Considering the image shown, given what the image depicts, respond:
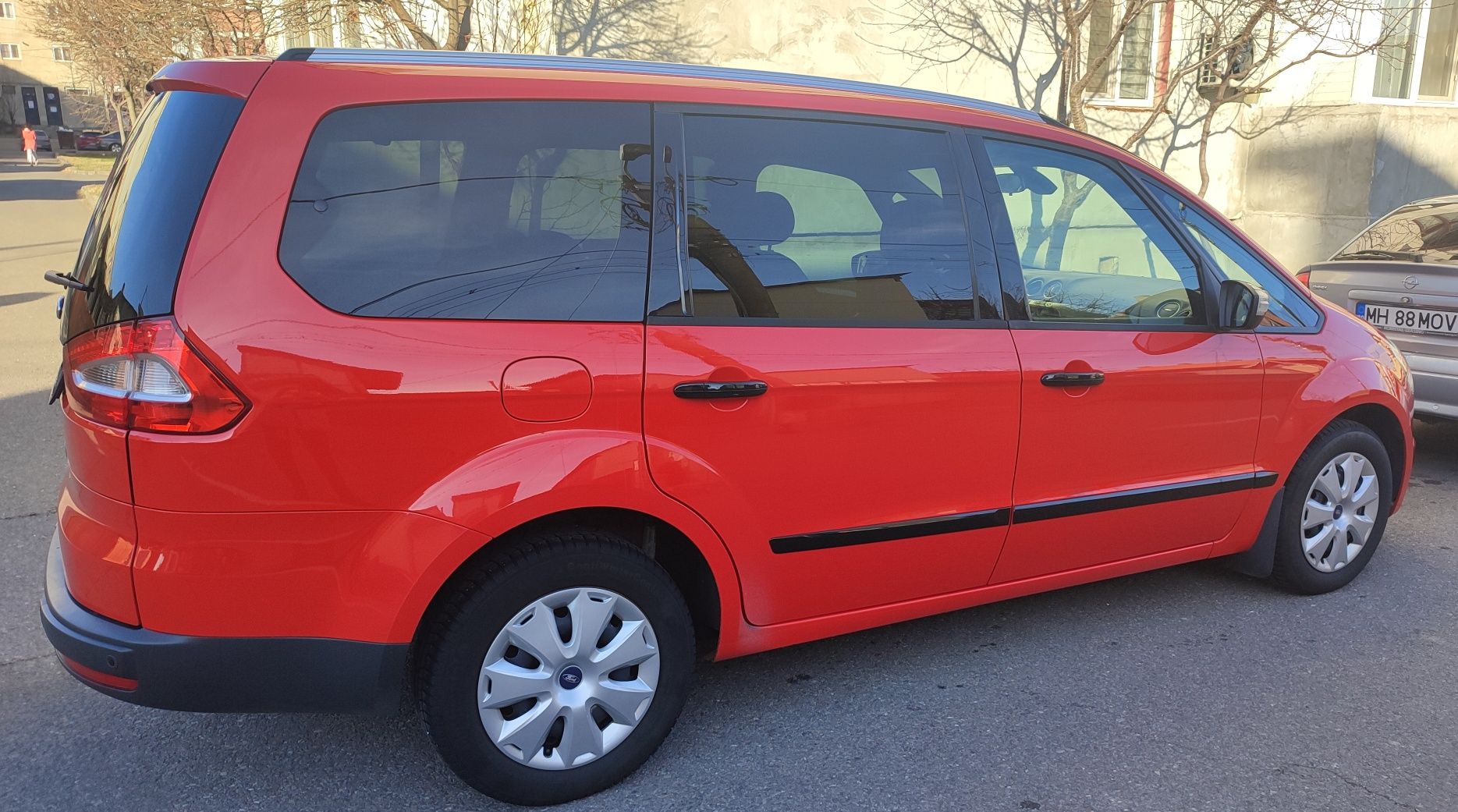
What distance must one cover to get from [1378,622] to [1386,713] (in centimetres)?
78

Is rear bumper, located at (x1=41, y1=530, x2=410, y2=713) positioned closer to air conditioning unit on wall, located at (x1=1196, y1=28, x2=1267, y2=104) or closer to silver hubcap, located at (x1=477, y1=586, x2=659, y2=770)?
silver hubcap, located at (x1=477, y1=586, x2=659, y2=770)

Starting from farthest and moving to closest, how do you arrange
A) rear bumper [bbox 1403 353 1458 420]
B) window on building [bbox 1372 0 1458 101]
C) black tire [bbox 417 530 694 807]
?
window on building [bbox 1372 0 1458 101] → rear bumper [bbox 1403 353 1458 420] → black tire [bbox 417 530 694 807]

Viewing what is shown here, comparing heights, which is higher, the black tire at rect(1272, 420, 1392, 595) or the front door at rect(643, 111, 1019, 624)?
the front door at rect(643, 111, 1019, 624)

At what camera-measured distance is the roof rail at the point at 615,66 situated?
2622 millimetres

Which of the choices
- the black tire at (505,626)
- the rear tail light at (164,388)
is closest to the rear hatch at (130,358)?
the rear tail light at (164,388)

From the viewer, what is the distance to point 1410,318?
18.2 feet

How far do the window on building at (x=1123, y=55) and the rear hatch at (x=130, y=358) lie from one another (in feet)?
36.3

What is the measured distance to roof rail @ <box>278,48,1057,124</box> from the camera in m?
2.62

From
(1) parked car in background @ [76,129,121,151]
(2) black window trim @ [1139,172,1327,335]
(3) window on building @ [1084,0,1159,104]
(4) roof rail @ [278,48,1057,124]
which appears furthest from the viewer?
(1) parked car in background @ [76,129,121,151]

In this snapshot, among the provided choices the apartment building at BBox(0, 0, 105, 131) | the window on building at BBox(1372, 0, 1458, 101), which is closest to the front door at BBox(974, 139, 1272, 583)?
the window on building at BBox(1372, 0, 1458, 101)

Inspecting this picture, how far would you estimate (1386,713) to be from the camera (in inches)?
Answer: 126

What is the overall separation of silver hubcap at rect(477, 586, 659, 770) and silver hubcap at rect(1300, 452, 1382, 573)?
8.65 ft

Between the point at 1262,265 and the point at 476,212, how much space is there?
9.12 feet

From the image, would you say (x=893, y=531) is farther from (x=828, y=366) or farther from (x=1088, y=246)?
(x=1088, y=246)
